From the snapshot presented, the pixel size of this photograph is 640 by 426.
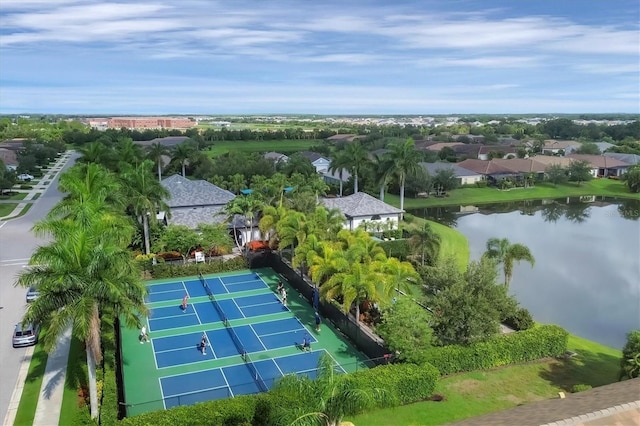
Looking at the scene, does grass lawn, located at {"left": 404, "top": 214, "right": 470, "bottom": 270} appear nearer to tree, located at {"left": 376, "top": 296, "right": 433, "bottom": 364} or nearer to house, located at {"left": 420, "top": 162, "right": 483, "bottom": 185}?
tree, located at {"left": 376, "top": 296, "right": 433, "bottom": 364}

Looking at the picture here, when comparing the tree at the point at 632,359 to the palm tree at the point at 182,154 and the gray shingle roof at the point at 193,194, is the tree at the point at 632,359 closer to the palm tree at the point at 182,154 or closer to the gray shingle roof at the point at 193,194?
the gray shingle roof at the point at 193,194

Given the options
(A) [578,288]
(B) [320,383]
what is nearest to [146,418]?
(B) [320,383]

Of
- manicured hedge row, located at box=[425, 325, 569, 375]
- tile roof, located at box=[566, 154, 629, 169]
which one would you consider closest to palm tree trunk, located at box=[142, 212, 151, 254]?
manicured hedge row, located at box=[425, 325, 569, 375]

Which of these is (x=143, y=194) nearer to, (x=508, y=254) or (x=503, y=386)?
(x=508, y=254)

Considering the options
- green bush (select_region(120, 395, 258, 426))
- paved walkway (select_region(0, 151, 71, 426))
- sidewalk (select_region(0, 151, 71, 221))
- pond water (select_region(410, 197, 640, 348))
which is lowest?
pond water (select_region(410, 197, 640, 348))

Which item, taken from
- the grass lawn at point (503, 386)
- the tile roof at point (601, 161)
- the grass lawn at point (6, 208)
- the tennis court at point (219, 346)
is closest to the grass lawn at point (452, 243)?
the grass lawn at point (503, 386)

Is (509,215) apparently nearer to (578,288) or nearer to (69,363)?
(578,288)
